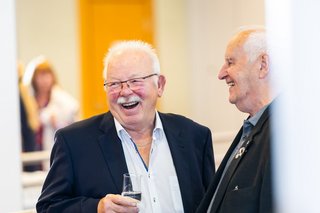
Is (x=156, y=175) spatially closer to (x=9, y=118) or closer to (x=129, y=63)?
(x=129, y=63)

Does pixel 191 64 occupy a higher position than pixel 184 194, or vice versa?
pixel 191 64

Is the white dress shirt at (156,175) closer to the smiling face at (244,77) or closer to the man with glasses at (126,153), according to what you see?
the man with glasses at (126,153)

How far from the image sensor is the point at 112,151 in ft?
6.89

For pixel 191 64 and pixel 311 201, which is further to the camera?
pixel 191 64

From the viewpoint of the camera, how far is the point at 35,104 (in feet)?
18.8

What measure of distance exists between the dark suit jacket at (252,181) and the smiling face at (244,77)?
3.3 inches

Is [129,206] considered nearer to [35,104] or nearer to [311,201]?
[311,201]

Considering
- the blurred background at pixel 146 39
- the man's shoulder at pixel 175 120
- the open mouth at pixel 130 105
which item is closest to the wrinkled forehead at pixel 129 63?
the open mouth at pixel 130 105

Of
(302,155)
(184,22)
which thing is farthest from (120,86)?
(184,22)

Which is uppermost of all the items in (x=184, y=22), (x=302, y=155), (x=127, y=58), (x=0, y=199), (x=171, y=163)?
(x=184, y=22)

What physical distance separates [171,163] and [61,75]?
4.83 metres

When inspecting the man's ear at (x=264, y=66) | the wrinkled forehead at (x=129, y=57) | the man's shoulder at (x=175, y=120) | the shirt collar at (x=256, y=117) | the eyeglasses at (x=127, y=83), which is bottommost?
the man's shoulder at (x=175, y=120)

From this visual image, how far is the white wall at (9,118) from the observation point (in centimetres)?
264

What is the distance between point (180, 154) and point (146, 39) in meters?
5.42
